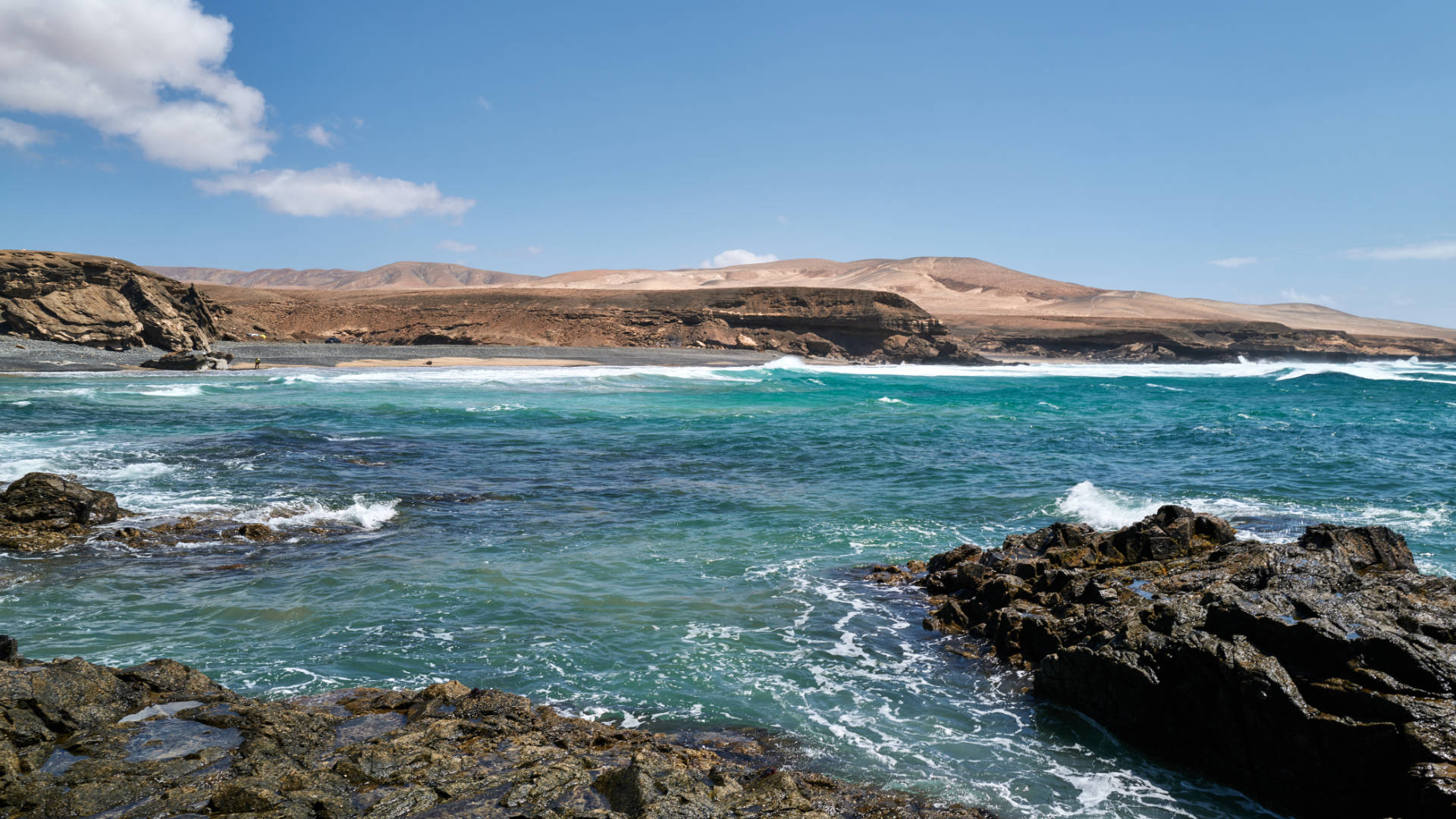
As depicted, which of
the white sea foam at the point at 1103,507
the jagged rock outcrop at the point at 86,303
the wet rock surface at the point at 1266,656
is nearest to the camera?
the wet rock surface at the point at 1266,656

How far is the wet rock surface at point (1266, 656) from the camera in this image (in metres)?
4.53

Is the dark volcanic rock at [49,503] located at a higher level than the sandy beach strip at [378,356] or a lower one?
lower

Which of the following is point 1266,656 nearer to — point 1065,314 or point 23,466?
point 23,466

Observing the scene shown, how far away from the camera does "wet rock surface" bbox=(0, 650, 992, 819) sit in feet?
11.9

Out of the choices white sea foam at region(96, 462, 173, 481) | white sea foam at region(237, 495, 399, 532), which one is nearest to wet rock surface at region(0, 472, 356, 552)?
white sea foam at region(237, 495, 399, 532)

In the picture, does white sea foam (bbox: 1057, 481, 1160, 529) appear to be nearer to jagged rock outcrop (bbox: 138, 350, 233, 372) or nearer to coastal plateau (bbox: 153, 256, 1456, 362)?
jagged rock outcrop (bbox: 138, 350, 233, 372)

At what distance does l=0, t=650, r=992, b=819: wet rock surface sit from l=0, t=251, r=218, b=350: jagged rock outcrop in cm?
3876

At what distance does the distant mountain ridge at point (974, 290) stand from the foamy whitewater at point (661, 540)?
208ft

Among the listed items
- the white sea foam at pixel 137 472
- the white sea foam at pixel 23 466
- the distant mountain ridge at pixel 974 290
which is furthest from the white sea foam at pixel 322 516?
the distant mountain ridge at pixel 974 290

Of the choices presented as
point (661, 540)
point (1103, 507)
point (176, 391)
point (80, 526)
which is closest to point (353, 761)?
point (661, 540)

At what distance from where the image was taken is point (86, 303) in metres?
35.2

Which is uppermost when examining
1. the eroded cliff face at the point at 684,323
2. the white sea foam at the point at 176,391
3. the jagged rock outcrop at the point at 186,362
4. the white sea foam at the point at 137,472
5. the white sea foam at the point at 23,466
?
the eroded cliff face at the point at 684,323

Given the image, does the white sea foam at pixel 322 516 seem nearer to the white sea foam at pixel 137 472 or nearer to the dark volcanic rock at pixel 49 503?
the dark volcanic rock at pixel 49 503

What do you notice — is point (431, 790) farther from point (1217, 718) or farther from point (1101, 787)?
point (1217, 718)
